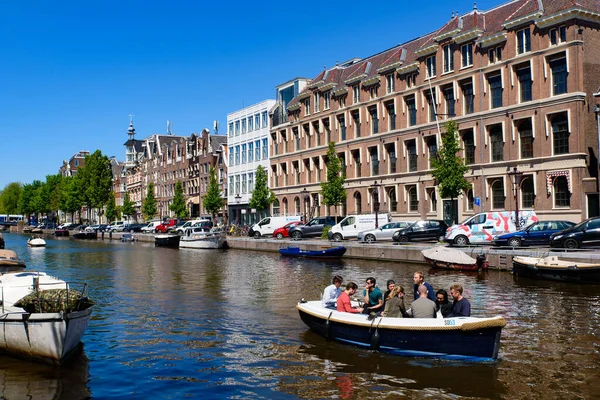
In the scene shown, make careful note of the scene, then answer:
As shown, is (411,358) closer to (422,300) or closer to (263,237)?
(422,300)

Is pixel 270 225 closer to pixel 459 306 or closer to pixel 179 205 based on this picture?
pixel 179 205

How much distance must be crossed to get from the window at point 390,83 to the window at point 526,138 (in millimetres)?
16263

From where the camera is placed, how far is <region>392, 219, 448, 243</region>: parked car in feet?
143

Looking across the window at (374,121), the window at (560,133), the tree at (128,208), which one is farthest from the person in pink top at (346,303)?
the tree at (128,208)

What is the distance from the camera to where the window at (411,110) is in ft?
189

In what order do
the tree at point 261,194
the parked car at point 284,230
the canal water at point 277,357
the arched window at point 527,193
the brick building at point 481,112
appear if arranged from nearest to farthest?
the canal water at point 277,357 → the brick building at point 481,112 → the arched window at point 527,193 → the parked car at point 284,230 → the tree at point 261,194

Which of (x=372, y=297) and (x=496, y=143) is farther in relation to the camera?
(x=496, y=143)

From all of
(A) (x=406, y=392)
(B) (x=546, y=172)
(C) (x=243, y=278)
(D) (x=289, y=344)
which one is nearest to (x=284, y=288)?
(C) (x=243, y=278)

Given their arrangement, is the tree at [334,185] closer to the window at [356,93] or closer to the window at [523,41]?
the window at [356,93]

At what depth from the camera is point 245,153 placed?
291ft

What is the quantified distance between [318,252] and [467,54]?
2215cm

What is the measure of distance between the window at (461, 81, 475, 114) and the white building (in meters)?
35.7

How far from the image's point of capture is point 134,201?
134500mm

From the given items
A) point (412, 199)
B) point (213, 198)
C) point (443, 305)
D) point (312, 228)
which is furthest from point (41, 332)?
point (213, 198)
